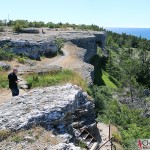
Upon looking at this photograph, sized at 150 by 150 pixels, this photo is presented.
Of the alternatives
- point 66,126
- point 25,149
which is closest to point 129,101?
point 66,126

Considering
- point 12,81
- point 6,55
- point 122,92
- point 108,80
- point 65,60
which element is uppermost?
point 12,81

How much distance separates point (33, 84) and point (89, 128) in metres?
4.85

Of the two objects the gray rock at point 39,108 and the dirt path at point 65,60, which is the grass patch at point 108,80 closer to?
the dirt path at point 65,60

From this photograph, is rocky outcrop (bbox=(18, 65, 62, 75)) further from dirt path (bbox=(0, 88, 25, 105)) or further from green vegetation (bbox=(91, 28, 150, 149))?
dirt path (bbox=(0, 88, 25, 105))

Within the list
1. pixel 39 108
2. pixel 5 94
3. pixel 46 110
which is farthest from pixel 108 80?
pixel 46 110

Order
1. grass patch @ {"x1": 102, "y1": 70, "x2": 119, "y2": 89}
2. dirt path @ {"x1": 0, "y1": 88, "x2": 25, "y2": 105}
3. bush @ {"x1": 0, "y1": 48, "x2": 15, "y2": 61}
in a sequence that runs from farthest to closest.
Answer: grass patch @ {"x1": 102, "y1": 70, "x2": 119, "y2": 89} < bush @ {"x1": 0, "y1": 48, "x2": 15, "y2": 61} < dirt path @ {"x1": 0, "y1": 88, "x2": 25, "y2": 105}

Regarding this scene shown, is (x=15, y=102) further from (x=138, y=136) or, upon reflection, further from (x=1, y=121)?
(x=138, y=136)

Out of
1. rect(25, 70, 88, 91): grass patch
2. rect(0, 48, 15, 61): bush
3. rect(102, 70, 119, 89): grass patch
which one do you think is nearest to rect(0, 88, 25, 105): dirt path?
rect(25, 70, 88, 91): grass patch

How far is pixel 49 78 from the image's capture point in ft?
75.5

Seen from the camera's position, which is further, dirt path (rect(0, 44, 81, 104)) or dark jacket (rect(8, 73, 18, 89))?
dirt path (rect(0, 44, 81, 104))

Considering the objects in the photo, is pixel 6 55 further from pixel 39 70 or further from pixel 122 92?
pixel 122 92

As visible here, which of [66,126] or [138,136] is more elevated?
[66,126]

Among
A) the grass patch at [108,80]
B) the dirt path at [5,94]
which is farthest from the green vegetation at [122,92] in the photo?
the dirt path at [5,94]

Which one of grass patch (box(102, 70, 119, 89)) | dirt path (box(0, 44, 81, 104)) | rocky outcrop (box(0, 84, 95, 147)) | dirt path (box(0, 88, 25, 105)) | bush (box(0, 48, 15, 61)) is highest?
rocky outcrop (box(0, 84, 95, 147))
